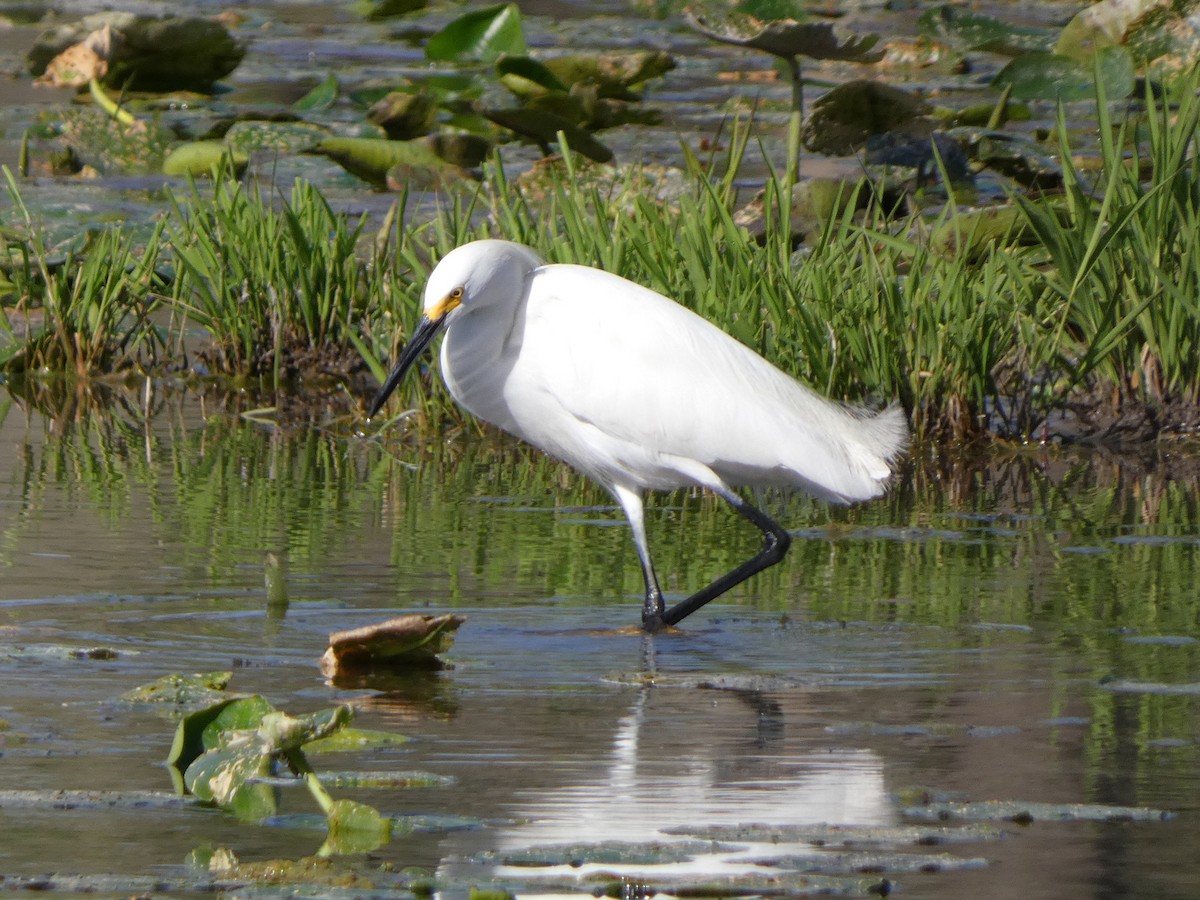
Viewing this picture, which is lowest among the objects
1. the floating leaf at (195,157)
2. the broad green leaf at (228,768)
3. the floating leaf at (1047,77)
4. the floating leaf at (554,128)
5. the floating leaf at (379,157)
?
the broad green leaf at (228,768)

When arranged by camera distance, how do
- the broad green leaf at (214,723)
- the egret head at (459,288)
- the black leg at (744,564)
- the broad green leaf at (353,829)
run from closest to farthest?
the broad green leaf at (353,829) → the broad green leaf at (214,723) → the egret head at (459,288) → the black leg at (744,564)

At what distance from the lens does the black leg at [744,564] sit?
197 inches

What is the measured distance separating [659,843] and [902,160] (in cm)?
670

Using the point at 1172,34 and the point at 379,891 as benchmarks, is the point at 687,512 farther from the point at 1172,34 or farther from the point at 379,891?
the point at 1172,34

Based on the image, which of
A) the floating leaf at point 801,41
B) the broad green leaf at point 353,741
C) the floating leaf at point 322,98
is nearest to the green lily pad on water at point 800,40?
the floating leaf at point 801,41

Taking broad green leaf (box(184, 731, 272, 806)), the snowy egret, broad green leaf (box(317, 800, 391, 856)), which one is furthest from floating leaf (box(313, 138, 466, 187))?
broad green leaf (box(317, 800, 391, 856))

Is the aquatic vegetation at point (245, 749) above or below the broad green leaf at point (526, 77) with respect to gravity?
below

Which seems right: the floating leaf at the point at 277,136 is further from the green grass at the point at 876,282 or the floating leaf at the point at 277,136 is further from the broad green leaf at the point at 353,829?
the broad green leaf at the point at 353,829

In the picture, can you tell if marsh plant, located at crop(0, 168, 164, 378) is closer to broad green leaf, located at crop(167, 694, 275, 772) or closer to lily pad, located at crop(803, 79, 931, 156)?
lily pad, located at crop(803, 79, 931, 156)

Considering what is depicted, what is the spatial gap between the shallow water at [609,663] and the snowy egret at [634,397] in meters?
0.29

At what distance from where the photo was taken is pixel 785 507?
21.7ft

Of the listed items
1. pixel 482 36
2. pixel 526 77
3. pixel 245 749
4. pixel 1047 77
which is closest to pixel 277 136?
pixel 526 77

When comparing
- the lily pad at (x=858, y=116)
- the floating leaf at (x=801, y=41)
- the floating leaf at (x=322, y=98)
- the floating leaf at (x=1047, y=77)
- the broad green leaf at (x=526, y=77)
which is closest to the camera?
the floating leaf at (x=801, y=41)

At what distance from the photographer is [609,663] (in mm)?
4430
